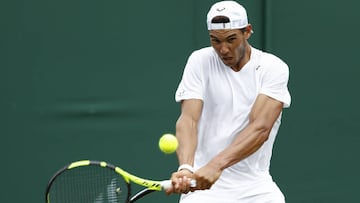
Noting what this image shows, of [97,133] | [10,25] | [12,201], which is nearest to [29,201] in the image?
[12,201]

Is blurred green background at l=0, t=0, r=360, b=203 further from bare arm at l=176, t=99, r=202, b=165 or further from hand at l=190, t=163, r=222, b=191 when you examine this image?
hand at l=190, t=163, r=222, b=191

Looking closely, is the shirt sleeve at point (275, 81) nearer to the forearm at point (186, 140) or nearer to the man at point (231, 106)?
the man at point (231, 106)

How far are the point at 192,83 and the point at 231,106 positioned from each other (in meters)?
0.23

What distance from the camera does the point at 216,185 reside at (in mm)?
5613

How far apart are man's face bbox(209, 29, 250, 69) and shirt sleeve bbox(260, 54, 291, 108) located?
0.15 metres

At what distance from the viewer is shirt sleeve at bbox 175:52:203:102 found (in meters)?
5.64

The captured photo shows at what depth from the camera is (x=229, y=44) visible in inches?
217

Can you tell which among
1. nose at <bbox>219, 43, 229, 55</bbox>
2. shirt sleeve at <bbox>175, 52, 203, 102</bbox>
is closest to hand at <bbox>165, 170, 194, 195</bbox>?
shirt sleeve at <bbox>175, 52, 203, 102</bbox>

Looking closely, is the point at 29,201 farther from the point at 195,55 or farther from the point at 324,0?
the point at 324,0

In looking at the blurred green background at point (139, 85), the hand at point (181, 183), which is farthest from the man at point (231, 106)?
the blurred green background at point (139, 85)

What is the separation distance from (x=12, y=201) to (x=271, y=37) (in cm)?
199

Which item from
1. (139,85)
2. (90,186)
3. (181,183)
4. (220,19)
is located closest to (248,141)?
(181,183)

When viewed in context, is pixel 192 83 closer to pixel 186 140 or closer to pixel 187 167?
pixel 186 140

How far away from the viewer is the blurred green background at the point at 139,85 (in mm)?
6902
